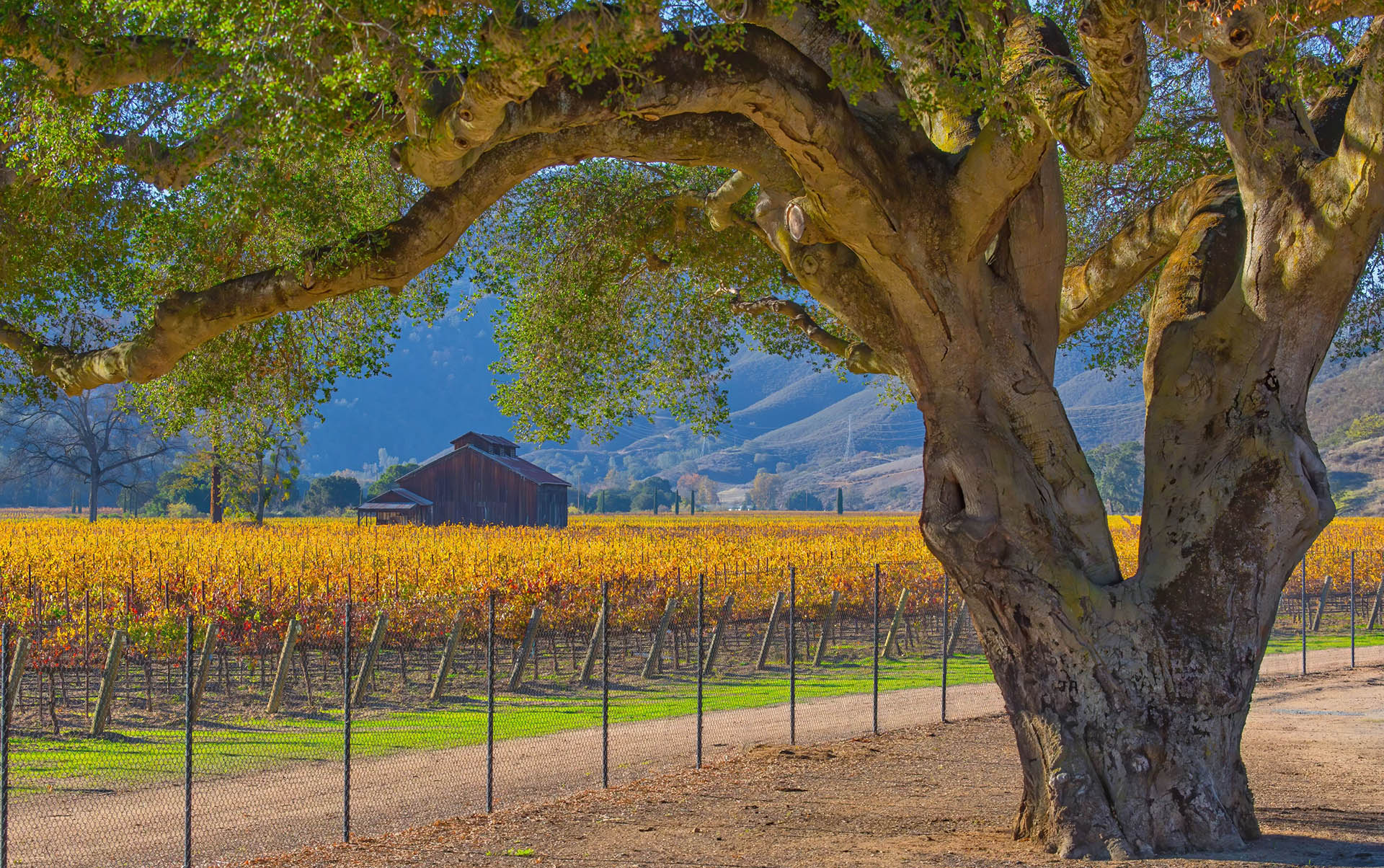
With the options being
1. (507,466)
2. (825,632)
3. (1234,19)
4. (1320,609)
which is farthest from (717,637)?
(507,466)

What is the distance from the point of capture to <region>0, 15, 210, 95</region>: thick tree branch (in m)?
8.32

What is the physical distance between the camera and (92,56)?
8.64m

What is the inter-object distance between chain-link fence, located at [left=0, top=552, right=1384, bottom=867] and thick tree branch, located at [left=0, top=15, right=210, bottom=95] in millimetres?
3976

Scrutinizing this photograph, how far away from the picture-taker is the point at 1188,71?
486 inches

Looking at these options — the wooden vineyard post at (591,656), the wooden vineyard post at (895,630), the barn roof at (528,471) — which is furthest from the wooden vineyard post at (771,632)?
the barn roof at (528,471)

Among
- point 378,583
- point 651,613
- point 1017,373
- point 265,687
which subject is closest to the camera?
point 1017,373

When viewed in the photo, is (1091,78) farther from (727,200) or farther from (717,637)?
(717,637)

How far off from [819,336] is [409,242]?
5.83 meters

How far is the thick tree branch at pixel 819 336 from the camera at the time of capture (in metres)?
13.7

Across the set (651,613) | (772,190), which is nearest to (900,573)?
(651,613)

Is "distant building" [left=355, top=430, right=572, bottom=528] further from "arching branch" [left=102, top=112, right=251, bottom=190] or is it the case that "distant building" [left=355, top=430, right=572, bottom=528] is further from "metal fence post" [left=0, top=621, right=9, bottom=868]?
"metal fence post" [left=0, top=621, right=9, bottom=868]

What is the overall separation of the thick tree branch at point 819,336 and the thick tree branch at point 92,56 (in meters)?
7.13

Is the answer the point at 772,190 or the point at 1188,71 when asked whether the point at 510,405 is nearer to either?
the point at 772,190

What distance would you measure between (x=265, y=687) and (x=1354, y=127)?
1794 centimetres
